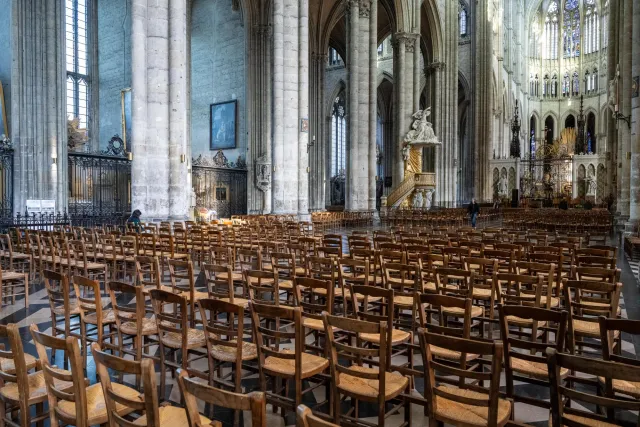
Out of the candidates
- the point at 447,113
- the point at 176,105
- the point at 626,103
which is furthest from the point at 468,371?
the point at 447,113

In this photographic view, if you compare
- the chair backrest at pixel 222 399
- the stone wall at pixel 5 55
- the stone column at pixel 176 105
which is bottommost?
the chair backrest at pixel 222 399

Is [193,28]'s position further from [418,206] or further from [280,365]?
[280,365]

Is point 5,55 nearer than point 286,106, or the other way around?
point 286,106

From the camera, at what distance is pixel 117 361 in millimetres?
2756

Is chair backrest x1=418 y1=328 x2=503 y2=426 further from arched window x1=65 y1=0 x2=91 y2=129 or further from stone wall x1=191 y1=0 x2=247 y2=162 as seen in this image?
arched window x1=65 y1=0 x2=91 y2=129

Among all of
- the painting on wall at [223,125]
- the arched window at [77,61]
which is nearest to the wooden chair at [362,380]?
the painting on wall at [223,125]

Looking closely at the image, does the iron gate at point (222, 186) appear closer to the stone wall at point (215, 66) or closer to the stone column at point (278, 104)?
the stone wall at point (215, 66)

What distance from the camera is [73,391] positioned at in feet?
11.1

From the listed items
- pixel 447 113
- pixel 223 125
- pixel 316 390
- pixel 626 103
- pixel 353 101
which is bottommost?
pixel 316 390

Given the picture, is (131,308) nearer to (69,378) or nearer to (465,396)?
(69,378)

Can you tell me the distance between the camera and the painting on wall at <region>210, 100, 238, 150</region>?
114ft

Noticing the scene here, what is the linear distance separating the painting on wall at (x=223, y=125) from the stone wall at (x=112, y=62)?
609 cm

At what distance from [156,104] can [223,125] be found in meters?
18.4

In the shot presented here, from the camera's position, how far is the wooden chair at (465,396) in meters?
3.02
